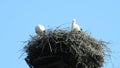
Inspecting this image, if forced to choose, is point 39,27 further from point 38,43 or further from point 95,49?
point 95,49

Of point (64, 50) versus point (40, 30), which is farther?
point (40, 30)

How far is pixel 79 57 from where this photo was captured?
8.40 metres

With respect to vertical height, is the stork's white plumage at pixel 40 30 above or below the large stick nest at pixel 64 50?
above

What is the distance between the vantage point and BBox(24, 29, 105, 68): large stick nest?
8.25 meters

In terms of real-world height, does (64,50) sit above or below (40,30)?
below

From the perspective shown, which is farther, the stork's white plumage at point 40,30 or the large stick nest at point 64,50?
the stork's white plumage at point 40,30

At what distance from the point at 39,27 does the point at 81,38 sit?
92 centimetres

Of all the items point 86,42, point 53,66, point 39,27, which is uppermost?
point 39,27

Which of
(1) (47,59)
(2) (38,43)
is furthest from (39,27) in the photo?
(1) (47,59)

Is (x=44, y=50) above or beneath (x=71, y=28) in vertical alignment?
beneath

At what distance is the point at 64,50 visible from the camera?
8352mm

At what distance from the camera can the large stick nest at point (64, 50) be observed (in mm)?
8250

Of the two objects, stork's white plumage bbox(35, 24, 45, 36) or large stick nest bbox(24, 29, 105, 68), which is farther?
stork's white plumage bbox(35, 24, 45, 36)

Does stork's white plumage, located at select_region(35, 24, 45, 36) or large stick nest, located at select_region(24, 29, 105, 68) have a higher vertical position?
stork's white plumage, located at select_region(35, 24, 45, 36)
